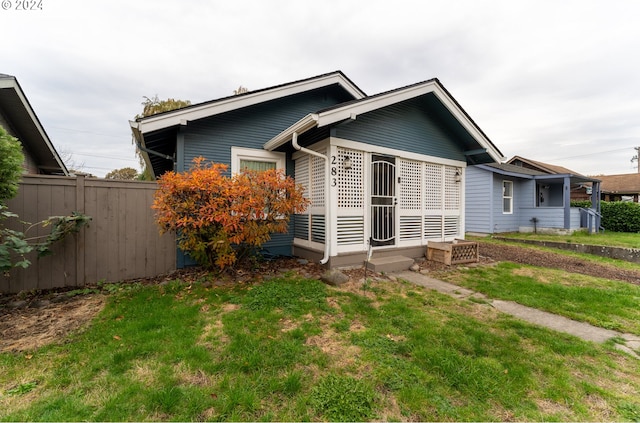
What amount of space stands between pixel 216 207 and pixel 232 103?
268 centimetres

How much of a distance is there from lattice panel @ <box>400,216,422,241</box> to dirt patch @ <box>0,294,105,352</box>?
5.75 meters

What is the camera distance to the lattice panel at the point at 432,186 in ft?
21.7

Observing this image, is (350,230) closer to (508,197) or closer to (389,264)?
(389,264)

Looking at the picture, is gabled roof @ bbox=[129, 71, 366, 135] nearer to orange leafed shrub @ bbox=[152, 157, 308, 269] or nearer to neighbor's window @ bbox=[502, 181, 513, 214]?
orange leafed shrub @ bbox=[152, 157, 308, 269]

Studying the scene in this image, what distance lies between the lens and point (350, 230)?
17.6 feet

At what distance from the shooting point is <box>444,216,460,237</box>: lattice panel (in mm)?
7077

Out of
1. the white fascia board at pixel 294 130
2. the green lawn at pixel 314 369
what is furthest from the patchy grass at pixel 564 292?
the white fascia board at pixel 294 130

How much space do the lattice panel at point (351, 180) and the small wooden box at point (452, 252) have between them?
94.8 inches

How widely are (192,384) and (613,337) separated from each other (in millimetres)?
4446

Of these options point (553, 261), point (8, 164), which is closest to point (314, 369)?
point (8, 164)

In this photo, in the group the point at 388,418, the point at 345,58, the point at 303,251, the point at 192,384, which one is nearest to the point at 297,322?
the point at 192,384

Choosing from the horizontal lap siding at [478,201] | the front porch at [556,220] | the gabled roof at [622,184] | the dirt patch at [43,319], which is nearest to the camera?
the dirt patch at [43,319]

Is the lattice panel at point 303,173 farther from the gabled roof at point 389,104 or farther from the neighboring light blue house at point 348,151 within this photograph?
the gabled roof at point 389,104

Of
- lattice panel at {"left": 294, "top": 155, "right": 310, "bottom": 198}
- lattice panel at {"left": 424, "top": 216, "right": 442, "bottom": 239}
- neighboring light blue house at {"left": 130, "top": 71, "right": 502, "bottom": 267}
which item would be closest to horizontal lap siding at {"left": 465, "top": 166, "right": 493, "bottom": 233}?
neighboring light blue house at {"left": 130, "top": 71, "right": 502, "bottom": 267}
